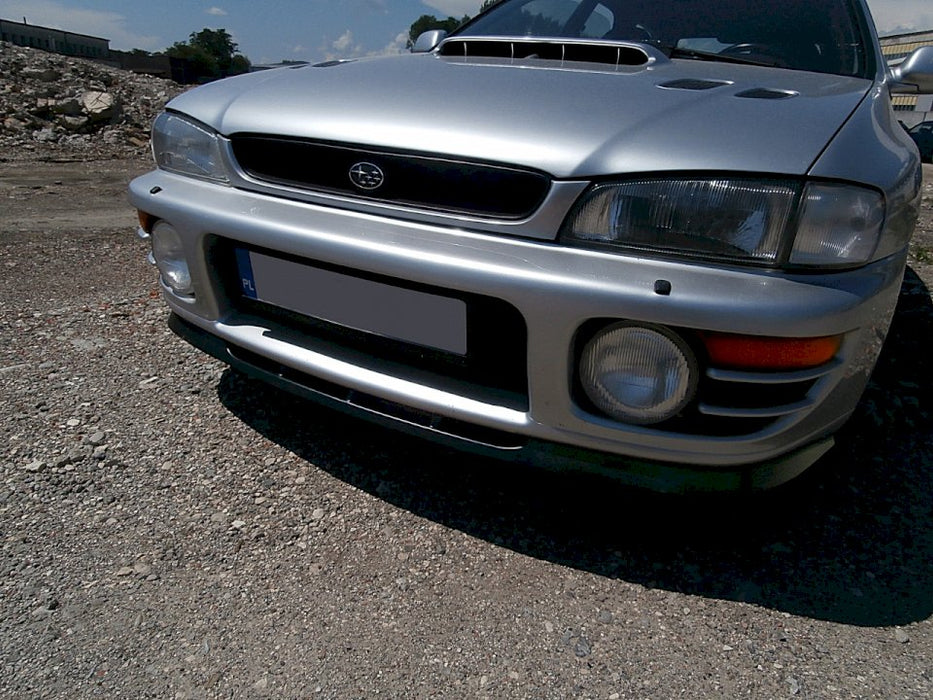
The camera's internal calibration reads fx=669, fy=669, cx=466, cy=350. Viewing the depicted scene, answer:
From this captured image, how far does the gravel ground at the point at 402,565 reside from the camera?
1326 mm

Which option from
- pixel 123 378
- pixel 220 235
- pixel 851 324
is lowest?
pixel 123 378

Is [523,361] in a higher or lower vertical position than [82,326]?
higher

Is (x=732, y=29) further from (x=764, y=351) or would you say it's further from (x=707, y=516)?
(x=707, y=516)

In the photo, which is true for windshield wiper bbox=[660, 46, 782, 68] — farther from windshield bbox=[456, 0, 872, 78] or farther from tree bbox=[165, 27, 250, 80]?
tree bbox=[165, 27, 250, 80]

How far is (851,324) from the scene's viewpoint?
1315 mm

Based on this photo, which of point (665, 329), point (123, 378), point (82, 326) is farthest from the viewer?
point (82, 326)

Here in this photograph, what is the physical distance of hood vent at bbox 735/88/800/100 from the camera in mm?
1538

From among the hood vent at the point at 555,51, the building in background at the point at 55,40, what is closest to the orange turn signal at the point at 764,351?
the hood vent at the point at 555,51

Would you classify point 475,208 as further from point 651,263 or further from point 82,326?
point 82,326

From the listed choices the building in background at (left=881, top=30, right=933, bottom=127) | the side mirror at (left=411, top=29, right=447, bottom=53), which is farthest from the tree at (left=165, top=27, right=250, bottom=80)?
the side mirror at (left=411, top=29, right=447, bottom=53)

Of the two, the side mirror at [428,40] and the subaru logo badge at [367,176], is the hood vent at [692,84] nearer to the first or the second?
the subaru logo badge at [367,176]

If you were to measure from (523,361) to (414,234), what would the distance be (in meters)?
0.37

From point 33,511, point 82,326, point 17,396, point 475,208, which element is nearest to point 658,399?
point 475,208

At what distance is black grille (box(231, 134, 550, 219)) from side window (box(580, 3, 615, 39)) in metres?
1.28
